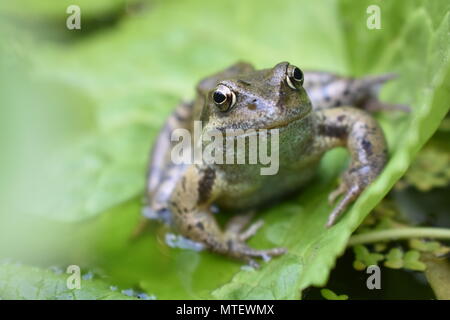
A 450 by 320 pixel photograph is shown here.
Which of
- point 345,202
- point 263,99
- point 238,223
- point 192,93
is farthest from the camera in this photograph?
point 192,93

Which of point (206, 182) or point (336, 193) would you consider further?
point (206, 182)

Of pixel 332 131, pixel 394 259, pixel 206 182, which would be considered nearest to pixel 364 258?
pixel 394 259

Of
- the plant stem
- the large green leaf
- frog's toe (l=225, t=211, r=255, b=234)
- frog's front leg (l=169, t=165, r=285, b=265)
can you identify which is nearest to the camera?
the large green leaf

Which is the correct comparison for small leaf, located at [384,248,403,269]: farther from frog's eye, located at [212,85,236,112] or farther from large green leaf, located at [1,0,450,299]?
frog's eye, located at [212,85,236,112]

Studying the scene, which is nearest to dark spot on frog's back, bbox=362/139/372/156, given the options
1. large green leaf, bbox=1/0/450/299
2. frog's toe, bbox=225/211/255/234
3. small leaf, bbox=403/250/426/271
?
large green leaf, bbox=1/0/450/299

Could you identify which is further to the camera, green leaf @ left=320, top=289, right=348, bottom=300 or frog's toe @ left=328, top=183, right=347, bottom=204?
frog's toe @ left=328, top=183, right=347, bottom=204

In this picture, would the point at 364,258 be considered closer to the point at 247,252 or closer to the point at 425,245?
the point at 425,245

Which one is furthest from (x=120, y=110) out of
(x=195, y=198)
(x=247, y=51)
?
(x=195, y=198)

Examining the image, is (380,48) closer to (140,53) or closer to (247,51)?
(247,51)
